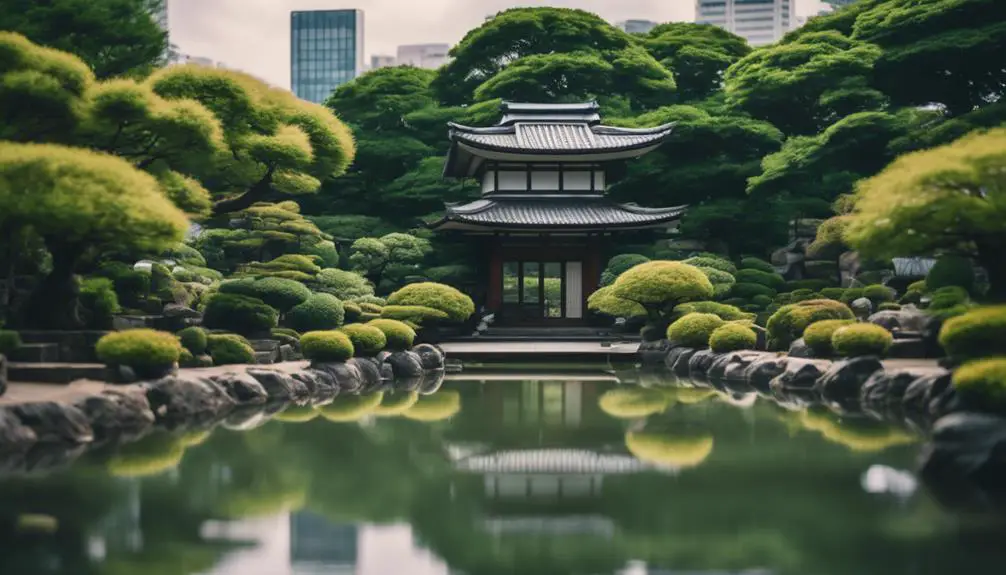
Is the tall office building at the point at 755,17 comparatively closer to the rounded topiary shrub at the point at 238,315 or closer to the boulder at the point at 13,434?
the rounded topiary shrub at the point at 238,315

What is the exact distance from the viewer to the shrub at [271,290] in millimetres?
22234

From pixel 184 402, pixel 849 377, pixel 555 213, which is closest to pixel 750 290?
pixel 555 213

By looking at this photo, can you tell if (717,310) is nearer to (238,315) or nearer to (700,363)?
(700,363)

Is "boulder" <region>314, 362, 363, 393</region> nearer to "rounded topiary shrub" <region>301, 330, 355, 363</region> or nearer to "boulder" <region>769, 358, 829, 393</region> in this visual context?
"rounded topiary shrub" <region>301, 330, 355, 363</region>

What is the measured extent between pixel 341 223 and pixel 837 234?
638 inches

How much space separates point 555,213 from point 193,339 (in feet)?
54.7

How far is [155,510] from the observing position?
27.1 feet

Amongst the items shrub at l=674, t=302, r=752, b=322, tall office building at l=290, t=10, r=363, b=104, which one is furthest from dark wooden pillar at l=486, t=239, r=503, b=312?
tall office building at l=290, t=10, r=363, b=104

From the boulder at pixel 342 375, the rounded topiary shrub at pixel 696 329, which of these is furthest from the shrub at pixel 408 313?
the boulder at pixel 342 375

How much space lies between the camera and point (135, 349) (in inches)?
567

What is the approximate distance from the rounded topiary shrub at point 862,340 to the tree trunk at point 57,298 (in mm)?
12330

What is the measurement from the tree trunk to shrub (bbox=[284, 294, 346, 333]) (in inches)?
257

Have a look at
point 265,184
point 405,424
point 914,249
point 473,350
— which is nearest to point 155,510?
point 405,424

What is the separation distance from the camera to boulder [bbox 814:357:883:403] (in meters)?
16.7
